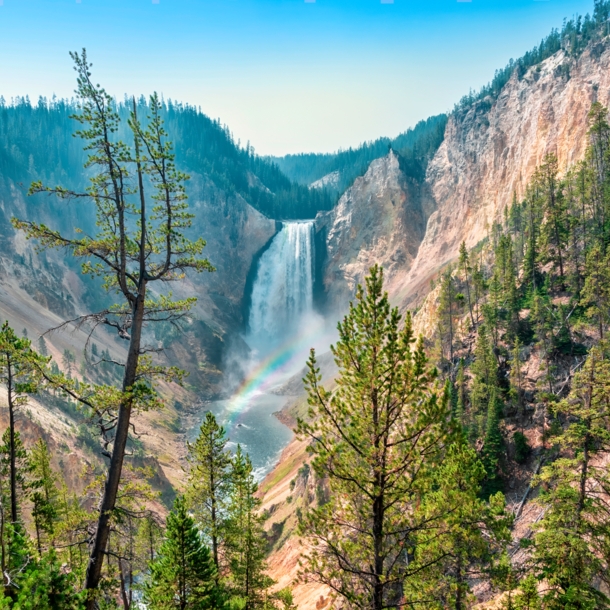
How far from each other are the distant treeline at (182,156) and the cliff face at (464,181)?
30.9m

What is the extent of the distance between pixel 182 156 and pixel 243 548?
144 metres

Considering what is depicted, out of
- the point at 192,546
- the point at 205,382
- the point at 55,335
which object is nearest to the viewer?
the point at 192,546

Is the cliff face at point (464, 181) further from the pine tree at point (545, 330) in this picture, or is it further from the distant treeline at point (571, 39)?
the pine tree at point (545, 330)

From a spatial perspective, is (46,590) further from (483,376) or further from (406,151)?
(406,151)

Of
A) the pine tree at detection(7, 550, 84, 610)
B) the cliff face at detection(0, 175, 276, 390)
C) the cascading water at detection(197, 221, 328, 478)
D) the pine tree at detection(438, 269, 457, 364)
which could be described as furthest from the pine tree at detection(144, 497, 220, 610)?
the cascading water at detection(197, 221, 328, 478)

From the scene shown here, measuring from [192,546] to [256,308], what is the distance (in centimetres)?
10609

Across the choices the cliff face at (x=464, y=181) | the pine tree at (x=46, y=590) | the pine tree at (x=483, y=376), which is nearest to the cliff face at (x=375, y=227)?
the cliff face at (x=464, y=181)

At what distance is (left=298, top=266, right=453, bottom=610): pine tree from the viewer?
351 inches

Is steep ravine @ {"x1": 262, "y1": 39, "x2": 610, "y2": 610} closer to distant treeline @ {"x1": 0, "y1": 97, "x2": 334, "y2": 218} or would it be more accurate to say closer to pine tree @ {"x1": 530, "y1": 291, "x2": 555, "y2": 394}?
pine tree @ {"x1": 530, "y1": 291, "x2": 555, "y2": 394}

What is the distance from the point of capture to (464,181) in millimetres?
95875

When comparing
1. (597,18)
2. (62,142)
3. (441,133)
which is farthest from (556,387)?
(62,142)

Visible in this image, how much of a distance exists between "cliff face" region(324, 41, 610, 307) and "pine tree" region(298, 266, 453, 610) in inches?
2761

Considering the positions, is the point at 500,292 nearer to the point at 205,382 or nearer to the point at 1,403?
the point at 1,403

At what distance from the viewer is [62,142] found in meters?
130
